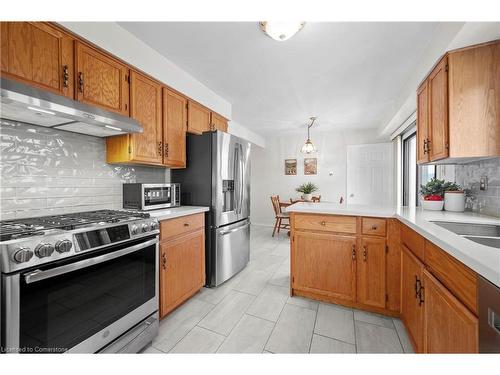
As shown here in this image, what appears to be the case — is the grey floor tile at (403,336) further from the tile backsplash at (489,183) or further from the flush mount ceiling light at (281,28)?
the flush mount ceiling light at (281,28)

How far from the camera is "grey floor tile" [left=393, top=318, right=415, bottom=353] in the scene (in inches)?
56.4

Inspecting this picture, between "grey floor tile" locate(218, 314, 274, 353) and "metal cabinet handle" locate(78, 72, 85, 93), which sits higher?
"metal cabinet handle" locate(78, 72, 85, 93)

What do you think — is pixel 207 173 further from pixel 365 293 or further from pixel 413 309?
pixel 413 309

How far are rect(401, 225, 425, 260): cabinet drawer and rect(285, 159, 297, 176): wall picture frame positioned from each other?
12.7ft

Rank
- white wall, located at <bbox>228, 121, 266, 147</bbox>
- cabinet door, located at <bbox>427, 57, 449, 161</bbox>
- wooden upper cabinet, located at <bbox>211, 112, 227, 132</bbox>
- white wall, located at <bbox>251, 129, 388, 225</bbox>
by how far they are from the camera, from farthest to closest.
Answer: white wall, located at <bbox>251, 129, 388, 225</bbox>, white wall, located at <bbox>228, 121, 266, 147</bbox>, wooden upper cabinet, located at <bbox>211, 112, 227, 132</bbox>, cabinet door, located at <bbox>427, 57, 449, 161</bbox>

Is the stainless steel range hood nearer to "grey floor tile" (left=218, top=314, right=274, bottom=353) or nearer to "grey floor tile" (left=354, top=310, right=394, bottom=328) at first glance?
"grey floor tile" (left=218, top=314, right=274, bottom=353)

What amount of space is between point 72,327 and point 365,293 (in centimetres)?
203

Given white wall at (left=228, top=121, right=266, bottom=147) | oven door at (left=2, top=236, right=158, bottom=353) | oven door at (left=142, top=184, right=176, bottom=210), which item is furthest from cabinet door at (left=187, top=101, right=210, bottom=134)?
oven door at (left=2, top=236, right=158, bottom=353)

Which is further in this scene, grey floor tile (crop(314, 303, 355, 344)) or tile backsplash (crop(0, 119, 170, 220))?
grey floor tile (crop(314, 303, 355, 344))

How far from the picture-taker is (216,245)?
2.32 m

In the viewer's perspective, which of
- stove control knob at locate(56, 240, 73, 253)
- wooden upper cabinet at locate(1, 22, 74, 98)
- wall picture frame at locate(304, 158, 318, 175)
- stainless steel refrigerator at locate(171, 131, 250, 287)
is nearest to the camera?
stove control knob at locate(56, 240, 73, 253)

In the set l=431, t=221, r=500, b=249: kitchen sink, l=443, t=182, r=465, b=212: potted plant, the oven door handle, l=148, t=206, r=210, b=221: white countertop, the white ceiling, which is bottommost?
the oven door handle

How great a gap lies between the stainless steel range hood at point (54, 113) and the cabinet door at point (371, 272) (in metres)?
2.11
